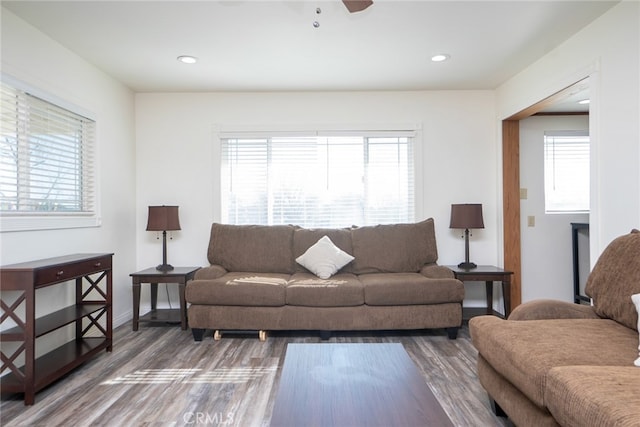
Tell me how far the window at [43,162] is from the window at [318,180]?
1.39m

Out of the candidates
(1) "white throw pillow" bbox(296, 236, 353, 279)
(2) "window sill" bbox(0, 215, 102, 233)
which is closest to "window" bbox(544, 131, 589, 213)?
(1) "white throw pillow" bbox(296, 236, 353, 279)

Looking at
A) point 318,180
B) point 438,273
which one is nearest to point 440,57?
point 318,180

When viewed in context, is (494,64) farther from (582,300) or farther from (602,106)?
(582,300)

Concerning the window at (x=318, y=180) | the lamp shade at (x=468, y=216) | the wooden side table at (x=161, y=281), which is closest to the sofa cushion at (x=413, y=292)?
the lamp shade at (x=468, y=216)

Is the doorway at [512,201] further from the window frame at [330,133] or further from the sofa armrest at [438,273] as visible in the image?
the sofa armrest at [438,273]

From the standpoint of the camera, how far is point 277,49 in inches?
119

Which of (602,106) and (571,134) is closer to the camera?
(602,106)

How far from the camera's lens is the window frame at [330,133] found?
412cm

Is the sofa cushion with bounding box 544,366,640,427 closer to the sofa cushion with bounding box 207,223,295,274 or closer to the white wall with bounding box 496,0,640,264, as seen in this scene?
the white wall with bounding box 496,0,640,264

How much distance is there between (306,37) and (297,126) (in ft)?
4.52

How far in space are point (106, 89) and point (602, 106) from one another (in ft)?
13.9

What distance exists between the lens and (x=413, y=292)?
3.17 m

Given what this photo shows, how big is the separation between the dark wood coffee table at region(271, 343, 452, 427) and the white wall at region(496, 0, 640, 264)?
1.77 metres

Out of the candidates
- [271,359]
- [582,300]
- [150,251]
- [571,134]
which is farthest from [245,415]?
[571,134]
